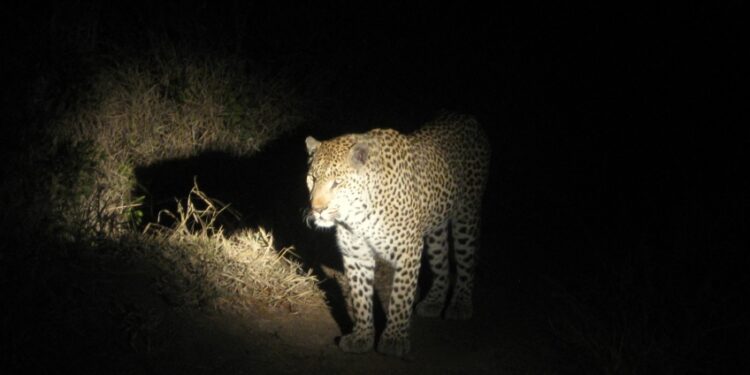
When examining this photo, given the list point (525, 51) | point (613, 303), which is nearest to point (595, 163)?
point (525, 51)

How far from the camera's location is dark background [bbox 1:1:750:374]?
7270 mm

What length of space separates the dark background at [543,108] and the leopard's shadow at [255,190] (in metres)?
0.02

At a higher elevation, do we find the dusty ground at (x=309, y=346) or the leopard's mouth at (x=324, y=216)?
the leopard's mouth at (x=324, y=216)

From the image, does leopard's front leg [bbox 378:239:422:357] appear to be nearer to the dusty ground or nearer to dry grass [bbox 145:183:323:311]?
the dusty ground

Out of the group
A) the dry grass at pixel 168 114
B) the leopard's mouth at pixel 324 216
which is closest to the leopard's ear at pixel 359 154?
the leopard's mouth at pixel 324 216

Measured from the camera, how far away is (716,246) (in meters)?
7.36

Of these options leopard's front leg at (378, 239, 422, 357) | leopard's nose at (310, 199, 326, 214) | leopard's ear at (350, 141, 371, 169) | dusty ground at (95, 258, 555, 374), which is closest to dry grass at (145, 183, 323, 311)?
dusty ground at (95, 258, 555, 374)

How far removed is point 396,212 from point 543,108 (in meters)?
6.11

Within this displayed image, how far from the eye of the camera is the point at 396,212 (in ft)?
19.6

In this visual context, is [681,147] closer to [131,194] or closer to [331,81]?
[331,81]

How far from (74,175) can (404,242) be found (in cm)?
302

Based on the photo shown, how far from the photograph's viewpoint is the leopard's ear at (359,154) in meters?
5.66

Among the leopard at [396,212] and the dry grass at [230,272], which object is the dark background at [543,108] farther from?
the leopard at [396,212]

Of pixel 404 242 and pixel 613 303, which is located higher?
pixel 404 242
